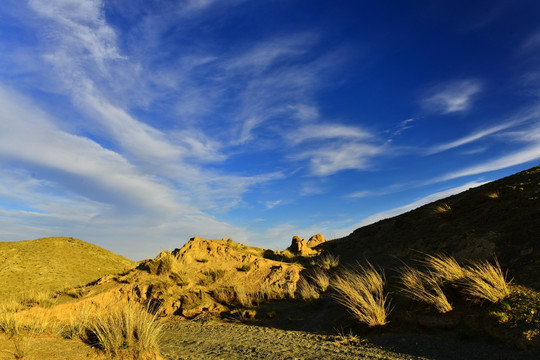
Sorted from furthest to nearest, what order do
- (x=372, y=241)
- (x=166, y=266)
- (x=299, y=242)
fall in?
1. (x=299, y=242)
2. (x=372, y=241)
3. (x=166, y=266)

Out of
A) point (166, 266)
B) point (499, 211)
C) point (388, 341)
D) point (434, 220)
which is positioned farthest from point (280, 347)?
point (434, 220)

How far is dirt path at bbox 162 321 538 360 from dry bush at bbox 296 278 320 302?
2.76 metres

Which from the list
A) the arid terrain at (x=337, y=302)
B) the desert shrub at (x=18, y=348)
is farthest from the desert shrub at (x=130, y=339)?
the desert shrub at (x=18, y=348)

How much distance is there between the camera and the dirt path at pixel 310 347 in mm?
6145

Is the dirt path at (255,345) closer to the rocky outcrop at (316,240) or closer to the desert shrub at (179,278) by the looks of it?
the desert shrub at (179,278)

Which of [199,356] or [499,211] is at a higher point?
[499,211]

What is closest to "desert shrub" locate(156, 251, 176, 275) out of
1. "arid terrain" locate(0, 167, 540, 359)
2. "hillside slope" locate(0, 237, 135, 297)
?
"arid terrain" locate(0, 167, 540, 359)

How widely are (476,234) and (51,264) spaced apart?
37384mm

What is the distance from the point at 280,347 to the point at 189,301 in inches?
279

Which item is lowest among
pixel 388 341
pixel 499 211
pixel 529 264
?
pixel 388 341

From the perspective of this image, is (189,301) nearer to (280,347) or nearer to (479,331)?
(280,347)

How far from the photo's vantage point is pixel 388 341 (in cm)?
733

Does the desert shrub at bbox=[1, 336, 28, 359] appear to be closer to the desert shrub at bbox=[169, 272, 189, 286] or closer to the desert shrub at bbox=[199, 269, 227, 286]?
the desert shrub at bbox=[169, 272, 189, 286]

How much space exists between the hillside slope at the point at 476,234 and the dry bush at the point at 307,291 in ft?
12.6
